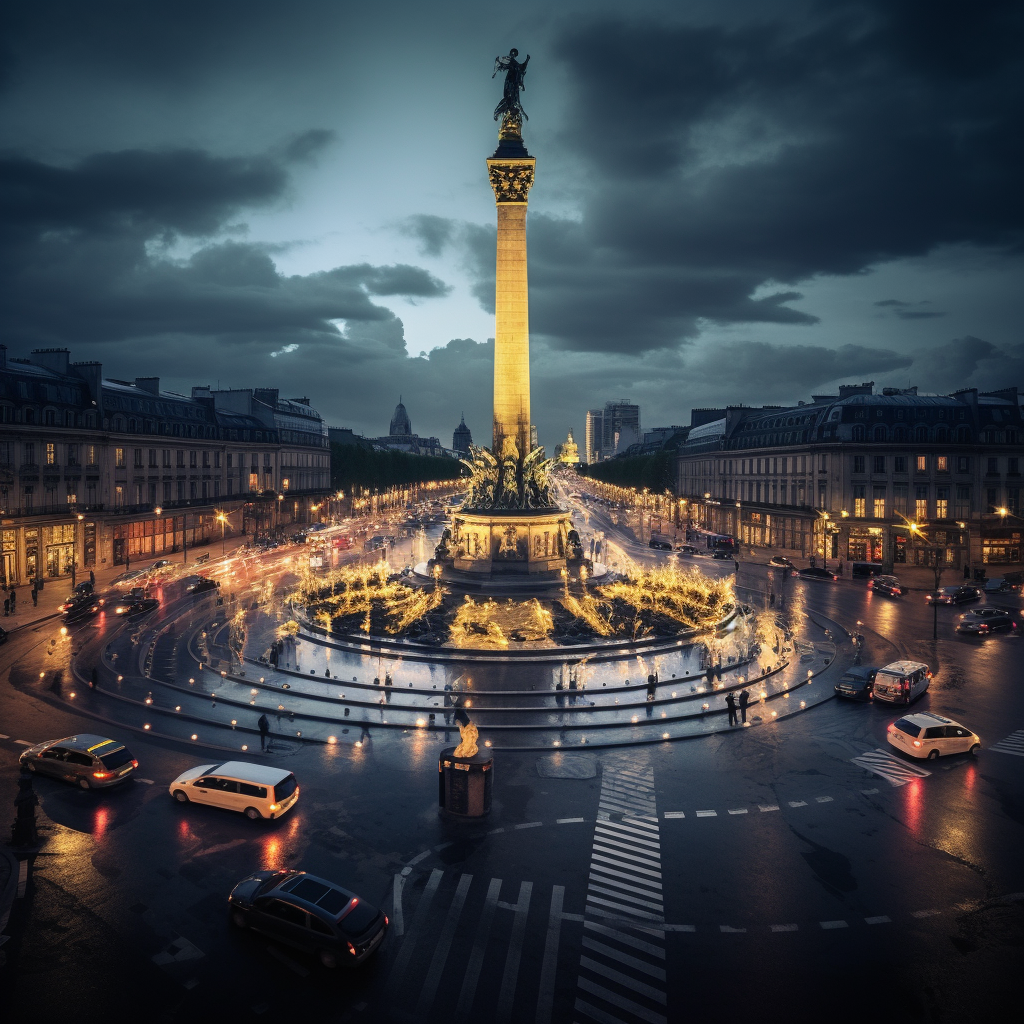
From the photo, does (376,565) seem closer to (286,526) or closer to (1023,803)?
(286,526)

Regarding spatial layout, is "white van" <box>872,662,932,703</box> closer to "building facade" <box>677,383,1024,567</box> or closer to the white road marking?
the white road marking

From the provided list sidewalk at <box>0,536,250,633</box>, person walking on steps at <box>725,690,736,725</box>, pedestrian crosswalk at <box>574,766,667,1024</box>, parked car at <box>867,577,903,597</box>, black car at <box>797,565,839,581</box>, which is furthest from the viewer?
black car at <box>797,565,839,581</box>

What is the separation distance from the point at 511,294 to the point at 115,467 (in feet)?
142

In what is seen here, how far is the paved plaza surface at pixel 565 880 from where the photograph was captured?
1274 cm

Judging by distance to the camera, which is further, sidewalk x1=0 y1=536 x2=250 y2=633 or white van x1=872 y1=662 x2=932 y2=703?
sidewalk x1=0 y1=536 x2=250 y2=633

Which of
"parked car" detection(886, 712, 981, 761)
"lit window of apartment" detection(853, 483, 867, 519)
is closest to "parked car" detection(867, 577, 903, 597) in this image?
"lit window of apartment" detection(853, 483, 867, 519)

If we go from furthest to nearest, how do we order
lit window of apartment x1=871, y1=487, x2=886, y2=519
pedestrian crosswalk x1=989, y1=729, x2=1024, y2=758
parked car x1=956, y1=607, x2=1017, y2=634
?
lit window of apartment x1=871, y1=487, x2=886, y2=519 < parked car x1=956, y1=607, x2=1017, y2=634 < pedestrian crosswalk x1=989, y1=729, x2=1024, y2=758

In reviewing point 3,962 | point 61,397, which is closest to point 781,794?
point 3,962

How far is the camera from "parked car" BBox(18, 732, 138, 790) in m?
21.0

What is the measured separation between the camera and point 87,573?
61875mm

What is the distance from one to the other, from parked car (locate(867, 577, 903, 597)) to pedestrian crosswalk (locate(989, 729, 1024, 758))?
30920 millimetres

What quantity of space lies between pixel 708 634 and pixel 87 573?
2148 inches

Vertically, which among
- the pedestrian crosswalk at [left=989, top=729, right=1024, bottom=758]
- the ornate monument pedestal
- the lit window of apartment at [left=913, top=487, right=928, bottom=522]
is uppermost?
the lit window of apartment at [left=913, top=487, right=928, bottom=522]

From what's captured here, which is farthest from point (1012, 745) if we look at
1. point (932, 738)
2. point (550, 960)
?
point (550, 960)
